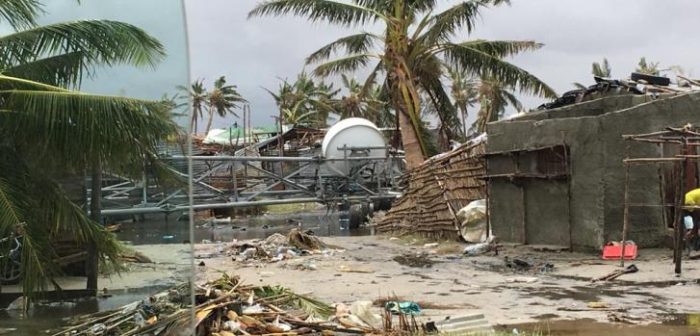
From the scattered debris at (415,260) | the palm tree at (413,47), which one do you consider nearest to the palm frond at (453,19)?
the palm tree at (413,47)

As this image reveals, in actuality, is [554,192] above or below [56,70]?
below

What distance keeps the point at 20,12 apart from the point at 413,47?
16.1 metres

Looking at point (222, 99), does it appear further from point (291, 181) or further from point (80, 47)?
point (80, 47)

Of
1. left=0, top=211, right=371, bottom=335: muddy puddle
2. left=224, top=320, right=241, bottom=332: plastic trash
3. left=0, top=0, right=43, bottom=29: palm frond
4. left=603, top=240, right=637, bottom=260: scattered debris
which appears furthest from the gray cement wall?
left=0, top=0, right=43, bottom=29: palm frond

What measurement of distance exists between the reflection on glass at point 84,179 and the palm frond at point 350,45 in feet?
55.2

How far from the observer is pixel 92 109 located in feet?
14.5

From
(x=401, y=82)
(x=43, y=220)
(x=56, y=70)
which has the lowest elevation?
(x=43, y=220)

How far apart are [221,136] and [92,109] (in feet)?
143

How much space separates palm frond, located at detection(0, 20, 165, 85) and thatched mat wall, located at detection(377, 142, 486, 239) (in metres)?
13.4

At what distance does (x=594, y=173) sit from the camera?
13.7 meters

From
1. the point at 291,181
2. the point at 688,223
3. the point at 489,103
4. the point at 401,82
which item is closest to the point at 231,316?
the point at 688,223

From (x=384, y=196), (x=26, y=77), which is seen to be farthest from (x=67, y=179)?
(x=384, y=196)

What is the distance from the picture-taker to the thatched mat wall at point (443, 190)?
17.8m

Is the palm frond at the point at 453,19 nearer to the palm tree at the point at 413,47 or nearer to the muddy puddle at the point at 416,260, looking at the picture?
the palm tree at the point at 413,47
